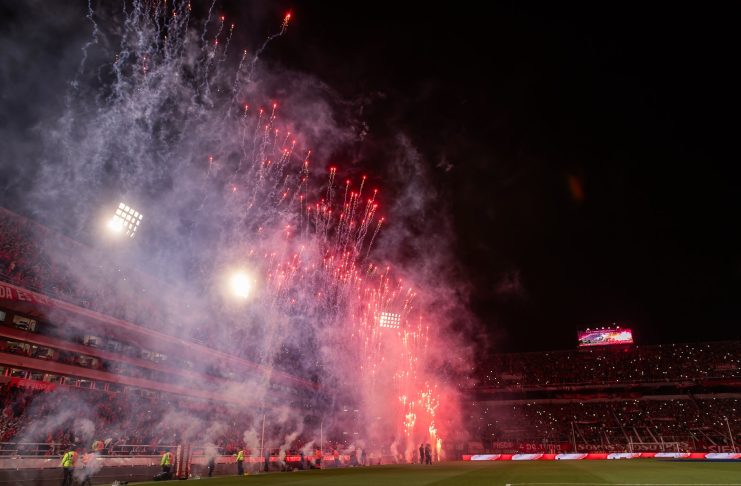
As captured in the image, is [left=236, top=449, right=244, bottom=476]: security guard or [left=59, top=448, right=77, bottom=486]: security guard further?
[left=236, top=449, right=244, bottom=476]: security guard

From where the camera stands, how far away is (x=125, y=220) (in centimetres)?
2455

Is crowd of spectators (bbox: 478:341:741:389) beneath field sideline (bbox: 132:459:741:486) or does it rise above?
above

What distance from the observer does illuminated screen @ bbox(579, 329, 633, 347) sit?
5891 cm

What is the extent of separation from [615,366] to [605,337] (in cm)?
383

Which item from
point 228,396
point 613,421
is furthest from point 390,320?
point 613,421

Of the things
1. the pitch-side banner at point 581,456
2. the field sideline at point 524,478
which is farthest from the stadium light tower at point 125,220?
the pitch-side banner at point 581,456

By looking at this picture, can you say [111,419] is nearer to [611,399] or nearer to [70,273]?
[70,273]

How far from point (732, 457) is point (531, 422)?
73.0 ft

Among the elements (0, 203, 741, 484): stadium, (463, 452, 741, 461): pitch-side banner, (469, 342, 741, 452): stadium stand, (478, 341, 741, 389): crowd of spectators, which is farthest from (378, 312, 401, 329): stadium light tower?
(478, 341, 741, 389): crowd of spectators

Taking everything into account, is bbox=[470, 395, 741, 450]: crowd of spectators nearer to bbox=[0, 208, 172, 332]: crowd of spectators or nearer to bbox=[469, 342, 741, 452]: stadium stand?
bbox=[469, 342, 741, 452]: stadium stand

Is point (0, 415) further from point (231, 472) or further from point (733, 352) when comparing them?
point (733, 352)

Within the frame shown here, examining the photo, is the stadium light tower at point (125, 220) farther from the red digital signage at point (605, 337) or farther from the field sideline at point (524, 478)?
the red digital signage at point (605, 337)

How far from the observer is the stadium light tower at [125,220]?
2417cm

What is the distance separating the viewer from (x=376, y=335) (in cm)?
4325
